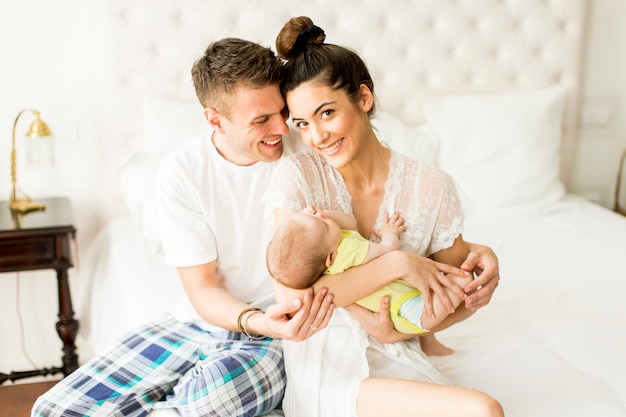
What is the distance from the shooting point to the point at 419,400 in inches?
55.0

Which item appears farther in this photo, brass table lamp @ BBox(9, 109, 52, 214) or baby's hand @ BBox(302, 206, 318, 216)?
brass table lamp @ BBox(9, 109, 52, 214)

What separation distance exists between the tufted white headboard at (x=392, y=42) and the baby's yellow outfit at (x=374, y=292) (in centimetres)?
145

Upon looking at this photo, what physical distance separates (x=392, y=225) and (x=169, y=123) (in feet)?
4.25

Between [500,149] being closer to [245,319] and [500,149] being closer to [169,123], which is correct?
[169,123]

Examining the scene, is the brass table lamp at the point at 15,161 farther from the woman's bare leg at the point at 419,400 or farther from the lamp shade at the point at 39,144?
the woman's bare leg at the point at 419,400

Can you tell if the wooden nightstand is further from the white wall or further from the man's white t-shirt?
the man's white t-shirt

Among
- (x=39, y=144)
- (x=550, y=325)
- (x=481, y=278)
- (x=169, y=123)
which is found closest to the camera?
(x=481, y=278)

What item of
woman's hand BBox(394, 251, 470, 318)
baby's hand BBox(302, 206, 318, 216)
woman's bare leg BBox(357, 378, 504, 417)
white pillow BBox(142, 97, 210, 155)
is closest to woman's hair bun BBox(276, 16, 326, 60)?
baby's hand BBox(302, 206, 318, 216)

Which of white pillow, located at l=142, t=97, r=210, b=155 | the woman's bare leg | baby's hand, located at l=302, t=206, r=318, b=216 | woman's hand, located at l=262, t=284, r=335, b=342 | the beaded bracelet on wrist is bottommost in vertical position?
the woman's bare leg

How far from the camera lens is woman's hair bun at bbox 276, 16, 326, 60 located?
1622 mm

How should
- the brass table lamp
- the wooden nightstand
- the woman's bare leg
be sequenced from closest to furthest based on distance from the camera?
the woman's bare leg, the wooden nightstand, the brass table lamp

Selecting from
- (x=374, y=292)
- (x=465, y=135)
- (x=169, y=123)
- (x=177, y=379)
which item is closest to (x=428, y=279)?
(x=374, y=292)

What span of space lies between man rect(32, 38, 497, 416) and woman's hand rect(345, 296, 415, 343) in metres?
0.10

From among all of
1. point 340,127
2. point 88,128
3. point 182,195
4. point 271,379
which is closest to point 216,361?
point 271,379
